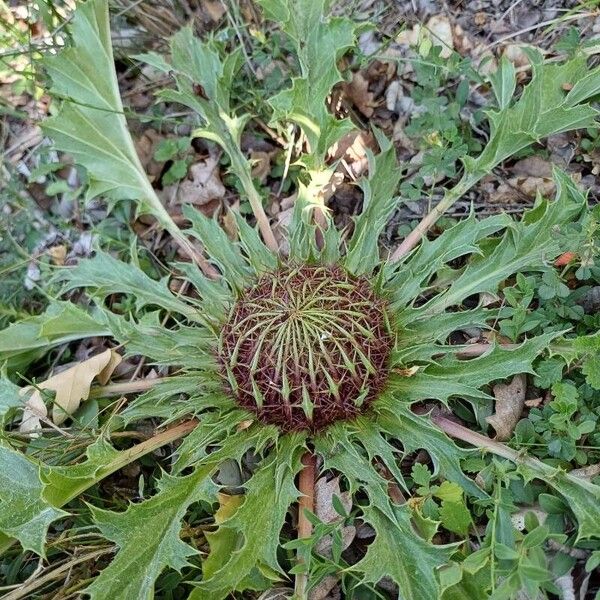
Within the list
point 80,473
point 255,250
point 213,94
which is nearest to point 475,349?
point 255,250

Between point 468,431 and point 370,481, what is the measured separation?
41 centimetres

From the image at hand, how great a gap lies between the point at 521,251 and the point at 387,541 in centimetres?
Answer: 116

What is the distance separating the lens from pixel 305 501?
8.30ft

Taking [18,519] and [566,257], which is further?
[566,257]

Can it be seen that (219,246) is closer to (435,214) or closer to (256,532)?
(435,214)

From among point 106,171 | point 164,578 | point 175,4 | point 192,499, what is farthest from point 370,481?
point 175,4

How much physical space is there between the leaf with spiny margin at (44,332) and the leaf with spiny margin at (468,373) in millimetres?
1344

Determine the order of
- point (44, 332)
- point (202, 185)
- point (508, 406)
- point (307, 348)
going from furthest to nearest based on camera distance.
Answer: point (202, 185)
point (44, 332)
point (508, 406)
point (307, 348)

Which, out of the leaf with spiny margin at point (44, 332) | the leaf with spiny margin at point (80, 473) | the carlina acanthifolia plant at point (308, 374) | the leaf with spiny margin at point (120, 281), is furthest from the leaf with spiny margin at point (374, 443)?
the leaf with spiny margin at point (44, 332)

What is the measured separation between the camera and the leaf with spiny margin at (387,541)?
2.20 m

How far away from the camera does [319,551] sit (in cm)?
258

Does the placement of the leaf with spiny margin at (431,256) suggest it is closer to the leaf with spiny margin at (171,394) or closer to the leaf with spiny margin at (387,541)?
the leaf with spiny margin at (387,541)

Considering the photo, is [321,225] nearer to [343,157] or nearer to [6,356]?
[343,157]

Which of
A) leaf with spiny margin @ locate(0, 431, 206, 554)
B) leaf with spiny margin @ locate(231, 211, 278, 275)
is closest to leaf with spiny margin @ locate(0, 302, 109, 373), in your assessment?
leaf with spiny margin @ locate(0, 431, 206, 554)
